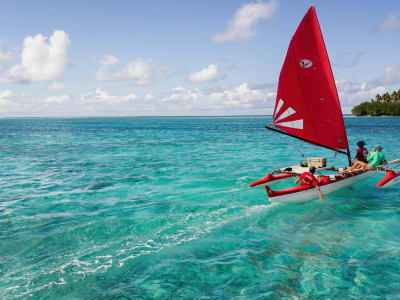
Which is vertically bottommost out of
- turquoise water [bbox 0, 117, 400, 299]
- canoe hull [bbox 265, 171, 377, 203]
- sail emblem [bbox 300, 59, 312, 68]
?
turquoise water [bbox 0, 117, 400, 299]

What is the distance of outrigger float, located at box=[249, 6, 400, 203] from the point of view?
15.4 metres

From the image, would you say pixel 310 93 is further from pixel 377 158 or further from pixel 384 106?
pixel 384 106

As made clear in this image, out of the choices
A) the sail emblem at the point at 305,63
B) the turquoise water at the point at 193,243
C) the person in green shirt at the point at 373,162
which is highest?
the sail emblem at the point at 305,63

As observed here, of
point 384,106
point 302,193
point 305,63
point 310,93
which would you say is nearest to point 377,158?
point 310,93

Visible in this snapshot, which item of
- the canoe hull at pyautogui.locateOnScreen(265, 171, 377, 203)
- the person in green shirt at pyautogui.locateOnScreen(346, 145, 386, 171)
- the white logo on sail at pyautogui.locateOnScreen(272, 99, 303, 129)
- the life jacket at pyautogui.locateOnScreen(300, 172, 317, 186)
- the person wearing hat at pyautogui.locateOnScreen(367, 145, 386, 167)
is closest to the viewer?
the canoe hull at pyautogui.locateOnScreen(265, 171, 377, 203)

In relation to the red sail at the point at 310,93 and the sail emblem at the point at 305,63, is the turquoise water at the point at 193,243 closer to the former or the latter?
the red sail at the point at 310,93

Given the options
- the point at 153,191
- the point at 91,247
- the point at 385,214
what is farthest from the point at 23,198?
the point at 385,214

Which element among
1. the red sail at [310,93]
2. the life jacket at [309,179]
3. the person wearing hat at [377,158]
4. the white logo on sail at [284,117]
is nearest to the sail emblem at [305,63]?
the red sail at [310,93]

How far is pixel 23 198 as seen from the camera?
16516 millimetres

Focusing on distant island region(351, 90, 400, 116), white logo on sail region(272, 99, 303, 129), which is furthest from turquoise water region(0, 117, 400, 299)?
distant island region(351, 90, 400, 116)

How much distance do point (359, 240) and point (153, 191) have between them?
1144 centimetres

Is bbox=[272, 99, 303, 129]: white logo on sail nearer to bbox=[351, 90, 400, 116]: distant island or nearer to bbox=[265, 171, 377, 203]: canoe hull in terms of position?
bbox=[265, 171, 377, 203]: canoe hull

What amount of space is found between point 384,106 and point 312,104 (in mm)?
189735

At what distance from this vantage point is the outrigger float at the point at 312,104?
1536cm
